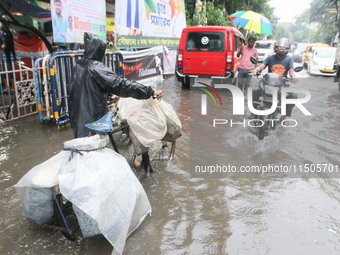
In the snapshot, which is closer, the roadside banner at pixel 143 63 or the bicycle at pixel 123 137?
the bicycle at pixel 123 137

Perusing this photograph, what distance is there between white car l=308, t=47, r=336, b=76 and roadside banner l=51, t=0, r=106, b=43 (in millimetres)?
12735

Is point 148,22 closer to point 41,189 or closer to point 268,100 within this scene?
point 268,100

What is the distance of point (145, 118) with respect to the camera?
3371 mm

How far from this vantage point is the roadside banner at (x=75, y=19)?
20.7ft

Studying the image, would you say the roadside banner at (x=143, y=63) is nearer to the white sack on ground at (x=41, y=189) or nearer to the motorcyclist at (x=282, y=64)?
the motorcyclist at (x=282, y=64)

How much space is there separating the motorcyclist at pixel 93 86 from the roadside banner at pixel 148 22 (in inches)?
277

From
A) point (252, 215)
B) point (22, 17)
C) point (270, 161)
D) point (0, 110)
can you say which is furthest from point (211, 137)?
point (22, 17)

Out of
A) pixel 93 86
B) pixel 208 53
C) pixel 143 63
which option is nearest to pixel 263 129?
pixel 93 86

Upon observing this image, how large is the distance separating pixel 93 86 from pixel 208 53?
762 centimetres

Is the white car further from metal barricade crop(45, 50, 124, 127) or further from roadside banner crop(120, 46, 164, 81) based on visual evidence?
metal barricade crop(45, 50, 124, 127)

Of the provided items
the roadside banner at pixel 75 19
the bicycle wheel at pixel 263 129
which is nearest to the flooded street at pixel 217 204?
the bicycle wheel at pixel 263 129

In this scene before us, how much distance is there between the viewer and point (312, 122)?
272 inches

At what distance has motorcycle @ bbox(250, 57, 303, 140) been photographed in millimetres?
5398

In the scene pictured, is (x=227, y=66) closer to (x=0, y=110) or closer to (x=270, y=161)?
(x=270, y=161)
